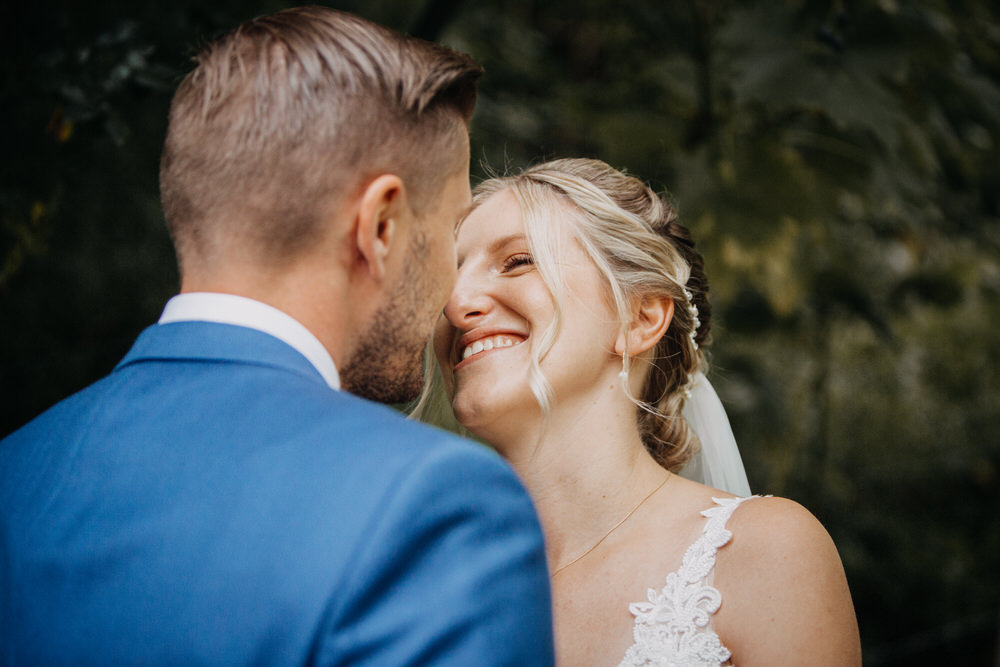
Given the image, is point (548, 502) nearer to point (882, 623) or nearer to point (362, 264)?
point (362, 264)

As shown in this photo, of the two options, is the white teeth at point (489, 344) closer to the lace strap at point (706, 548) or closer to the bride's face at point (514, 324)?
A: the bride's face at point (514, 324)

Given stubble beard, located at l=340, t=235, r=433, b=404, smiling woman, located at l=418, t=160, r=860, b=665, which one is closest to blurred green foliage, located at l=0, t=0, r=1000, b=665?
smiling woman, located at l=418, t=160, r=860, b=665

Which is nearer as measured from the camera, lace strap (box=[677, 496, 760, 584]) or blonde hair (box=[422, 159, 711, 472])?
lace strap (box=[677, 496, 760, 584])

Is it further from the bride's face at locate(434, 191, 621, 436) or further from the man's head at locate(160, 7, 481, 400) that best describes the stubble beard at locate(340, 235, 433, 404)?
the bride's face at locate(434, 191, 621, 436)

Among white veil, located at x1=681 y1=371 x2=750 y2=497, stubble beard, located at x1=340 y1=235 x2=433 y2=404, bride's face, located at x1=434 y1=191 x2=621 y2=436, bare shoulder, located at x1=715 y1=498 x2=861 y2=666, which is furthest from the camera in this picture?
white veil, located at x1=681 y1=371 x2=750 y2=497

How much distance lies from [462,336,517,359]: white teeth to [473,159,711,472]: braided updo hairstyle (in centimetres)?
12

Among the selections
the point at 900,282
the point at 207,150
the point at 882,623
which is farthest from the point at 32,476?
the point at 882,623

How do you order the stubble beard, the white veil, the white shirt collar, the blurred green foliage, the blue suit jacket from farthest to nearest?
the white veil < the blurred green foliage < the stubble beard < the white shirt collar < the blue suit jacket

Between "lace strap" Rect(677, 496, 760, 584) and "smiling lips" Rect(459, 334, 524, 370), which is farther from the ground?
"smiling lips" Rect(459, 334, 524, 370)

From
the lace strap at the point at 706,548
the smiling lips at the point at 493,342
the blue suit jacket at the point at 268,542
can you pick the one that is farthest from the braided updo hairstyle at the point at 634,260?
the blue suit jacket at the point at 268,542

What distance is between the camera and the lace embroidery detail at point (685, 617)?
1.82m

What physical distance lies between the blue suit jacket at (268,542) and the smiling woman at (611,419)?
2.95ft

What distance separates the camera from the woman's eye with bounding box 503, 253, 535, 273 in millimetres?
2236

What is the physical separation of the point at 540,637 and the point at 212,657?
0.42 metres
